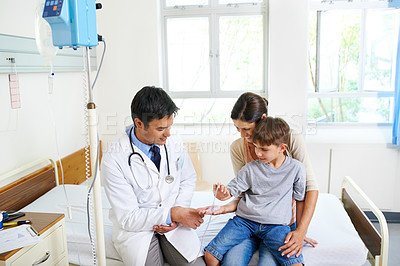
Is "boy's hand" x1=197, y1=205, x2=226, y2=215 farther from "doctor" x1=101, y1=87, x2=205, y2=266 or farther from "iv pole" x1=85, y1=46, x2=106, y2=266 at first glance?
"iv pole" x1=85, y1=46, x2=106, y2=266

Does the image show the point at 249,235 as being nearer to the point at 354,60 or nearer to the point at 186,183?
the point at 186,183

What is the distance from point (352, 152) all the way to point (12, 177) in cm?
274

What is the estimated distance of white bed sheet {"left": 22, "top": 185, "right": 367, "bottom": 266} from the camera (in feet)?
6.07

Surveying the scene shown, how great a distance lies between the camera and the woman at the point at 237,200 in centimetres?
173

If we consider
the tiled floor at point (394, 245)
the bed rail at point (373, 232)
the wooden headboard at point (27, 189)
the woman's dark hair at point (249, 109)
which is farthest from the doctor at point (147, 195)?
the tiled floor at point (394, 245)

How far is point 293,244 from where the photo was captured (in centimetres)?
174

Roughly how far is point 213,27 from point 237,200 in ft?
6.98

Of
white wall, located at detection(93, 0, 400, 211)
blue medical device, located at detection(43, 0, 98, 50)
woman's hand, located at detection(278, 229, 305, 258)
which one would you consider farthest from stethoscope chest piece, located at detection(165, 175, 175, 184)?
white wall, located at detection(93, 0, 400, 211)

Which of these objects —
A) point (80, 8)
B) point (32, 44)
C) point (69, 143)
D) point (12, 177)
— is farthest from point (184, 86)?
point (80, 8)

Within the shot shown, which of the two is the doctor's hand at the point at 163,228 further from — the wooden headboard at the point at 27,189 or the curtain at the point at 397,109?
the curtain at the point at 397,109

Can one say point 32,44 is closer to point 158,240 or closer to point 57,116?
point 57,116

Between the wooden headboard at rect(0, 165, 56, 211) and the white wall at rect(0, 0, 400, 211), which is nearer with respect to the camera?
the wooden headboard at rect(0, 165, 56, 211)

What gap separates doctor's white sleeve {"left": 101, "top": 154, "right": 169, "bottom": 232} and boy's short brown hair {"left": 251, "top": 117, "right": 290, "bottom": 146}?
1.88 ft

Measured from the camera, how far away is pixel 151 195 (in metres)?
1.85
